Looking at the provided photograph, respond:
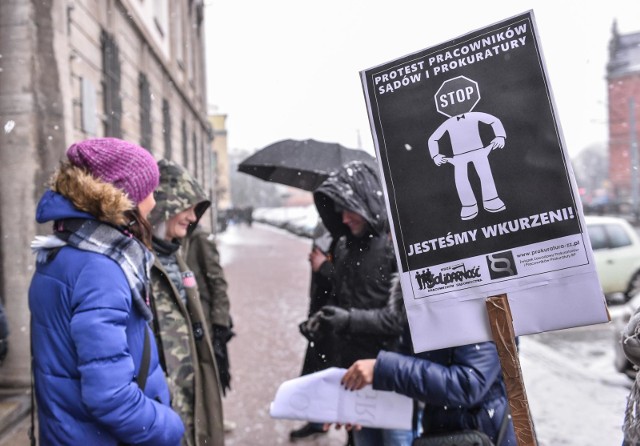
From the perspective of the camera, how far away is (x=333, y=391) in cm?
224

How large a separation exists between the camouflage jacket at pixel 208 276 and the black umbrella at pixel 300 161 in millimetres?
1025

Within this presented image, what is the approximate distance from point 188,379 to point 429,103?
5.58 feet

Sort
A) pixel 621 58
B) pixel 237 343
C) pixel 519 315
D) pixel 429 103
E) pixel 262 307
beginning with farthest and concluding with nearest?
1. pixel 621 58
2. pixel 262 307
3. pixel 237 343
4. pixel 429 103
5. pixel 519 315

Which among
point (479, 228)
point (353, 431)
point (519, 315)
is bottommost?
point (353, 431)

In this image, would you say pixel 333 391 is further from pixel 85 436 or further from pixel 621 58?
pixel 621 58

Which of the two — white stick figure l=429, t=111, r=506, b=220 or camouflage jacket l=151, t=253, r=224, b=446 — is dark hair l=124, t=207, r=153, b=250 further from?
white stick figure l=429, t=111, r=506, b=220

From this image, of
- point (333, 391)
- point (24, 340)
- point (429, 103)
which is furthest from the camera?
point (24, 340)

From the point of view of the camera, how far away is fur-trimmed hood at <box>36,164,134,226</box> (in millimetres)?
1747

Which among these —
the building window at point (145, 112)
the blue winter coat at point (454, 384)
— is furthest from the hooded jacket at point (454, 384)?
the building window at point (145, 112)

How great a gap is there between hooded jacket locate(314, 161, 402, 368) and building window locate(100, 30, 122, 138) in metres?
5.07

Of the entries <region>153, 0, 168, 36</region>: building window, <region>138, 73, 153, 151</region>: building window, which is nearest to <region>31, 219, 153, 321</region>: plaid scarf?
<region>138, 73, 153, 151</region>: building window

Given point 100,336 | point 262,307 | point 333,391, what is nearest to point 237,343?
point 262,307

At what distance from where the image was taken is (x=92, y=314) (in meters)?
1.61

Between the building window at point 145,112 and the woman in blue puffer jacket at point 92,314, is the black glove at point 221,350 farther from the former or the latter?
the building window at point 145,112
